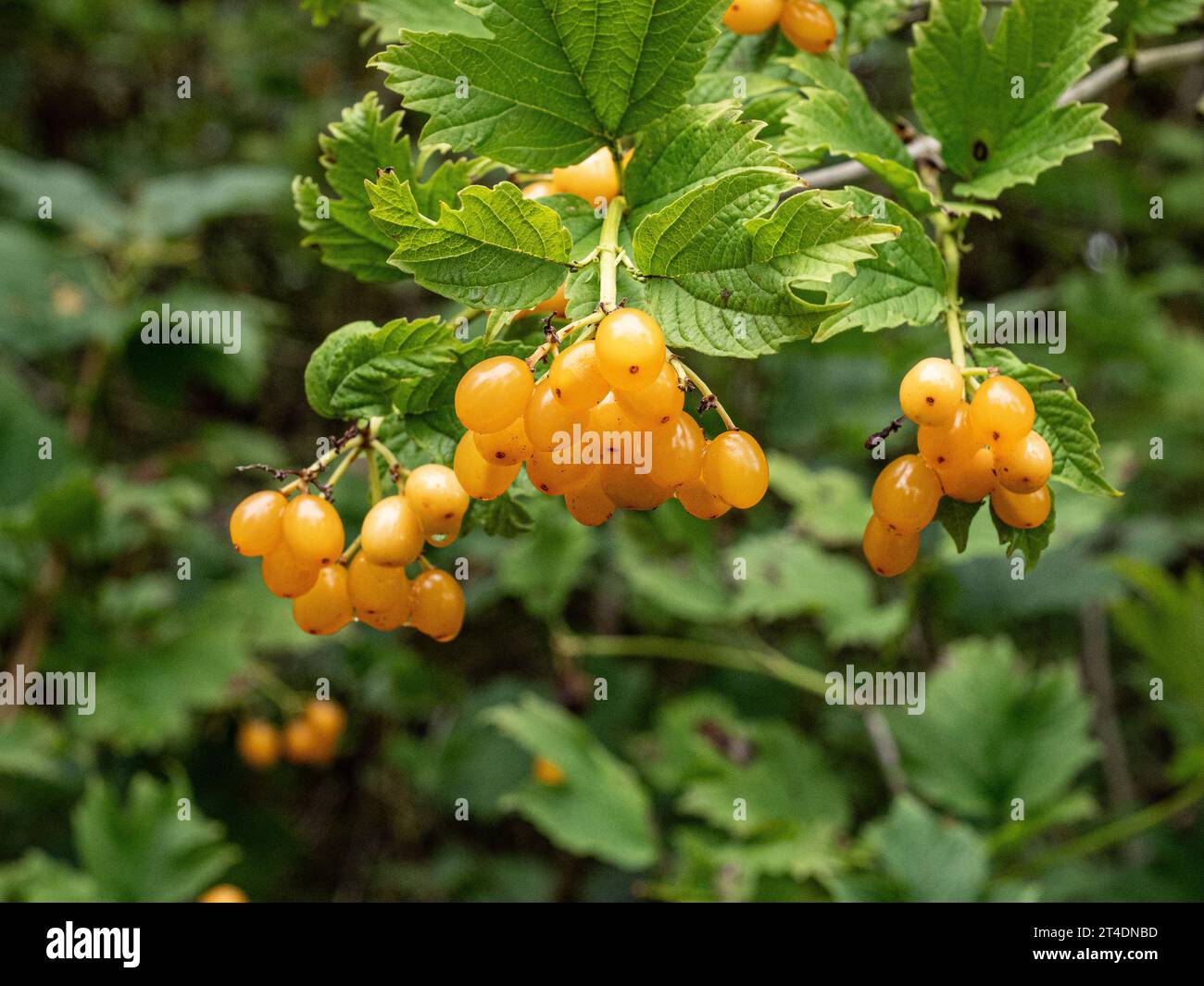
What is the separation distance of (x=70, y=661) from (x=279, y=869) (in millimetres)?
857

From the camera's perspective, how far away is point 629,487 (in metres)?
0.81

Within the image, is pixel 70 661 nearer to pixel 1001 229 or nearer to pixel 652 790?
pixel 652 790

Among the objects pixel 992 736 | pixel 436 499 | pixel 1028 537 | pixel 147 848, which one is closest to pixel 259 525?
pixel 436 499

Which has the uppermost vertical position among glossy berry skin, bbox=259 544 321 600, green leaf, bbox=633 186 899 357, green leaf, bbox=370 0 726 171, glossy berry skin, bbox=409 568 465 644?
green leaf, bbox=370 0 726 171

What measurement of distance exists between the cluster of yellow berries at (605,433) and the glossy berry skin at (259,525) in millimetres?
213

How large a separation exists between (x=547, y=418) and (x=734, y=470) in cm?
17

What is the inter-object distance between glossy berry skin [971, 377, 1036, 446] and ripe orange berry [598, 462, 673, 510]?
28 centimetres

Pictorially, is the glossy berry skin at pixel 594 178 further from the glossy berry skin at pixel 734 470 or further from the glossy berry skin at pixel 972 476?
the glossy berry skin at pixel 972 476

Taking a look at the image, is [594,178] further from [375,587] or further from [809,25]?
[375,587]

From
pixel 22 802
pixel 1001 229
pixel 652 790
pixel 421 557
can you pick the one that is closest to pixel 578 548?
pixel 652 790

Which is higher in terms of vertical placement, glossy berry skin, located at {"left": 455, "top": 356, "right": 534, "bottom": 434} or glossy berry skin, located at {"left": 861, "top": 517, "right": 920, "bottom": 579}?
glossy berry skin, located at {"left": 455, "top": 356, "right": 534, "bottom": 434}

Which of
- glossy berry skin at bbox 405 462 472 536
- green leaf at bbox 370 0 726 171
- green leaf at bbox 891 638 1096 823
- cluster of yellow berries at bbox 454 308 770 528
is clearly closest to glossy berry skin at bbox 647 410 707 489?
cluster of yellow berries at bbox 454 308 770 528

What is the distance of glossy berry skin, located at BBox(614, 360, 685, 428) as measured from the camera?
0.74m

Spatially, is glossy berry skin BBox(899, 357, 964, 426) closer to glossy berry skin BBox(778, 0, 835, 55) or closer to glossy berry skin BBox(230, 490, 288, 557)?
glossy berry skin BBox(778, 0, 835, 55)
